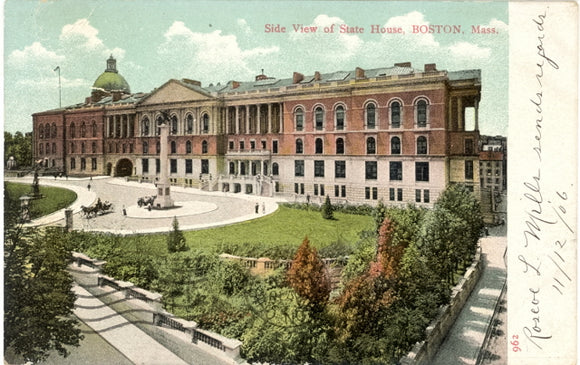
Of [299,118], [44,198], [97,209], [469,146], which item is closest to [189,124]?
[299,118]

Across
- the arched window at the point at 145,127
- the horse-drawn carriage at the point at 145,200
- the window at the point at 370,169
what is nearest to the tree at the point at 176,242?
the horse-drawn carriage at the point at 145,200

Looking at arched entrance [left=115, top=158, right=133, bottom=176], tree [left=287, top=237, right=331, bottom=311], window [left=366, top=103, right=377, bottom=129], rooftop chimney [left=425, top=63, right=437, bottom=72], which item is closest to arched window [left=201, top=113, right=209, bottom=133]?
arched entrance [left=115, top=158, right=133, bottom=176]

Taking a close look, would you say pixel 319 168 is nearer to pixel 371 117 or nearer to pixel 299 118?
pixel 299 118

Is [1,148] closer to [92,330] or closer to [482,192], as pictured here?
[92,330]

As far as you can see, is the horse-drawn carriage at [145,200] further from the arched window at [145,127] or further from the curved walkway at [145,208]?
the arched window at [145,127]

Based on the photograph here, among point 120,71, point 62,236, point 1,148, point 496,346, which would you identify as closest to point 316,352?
point 496,346
